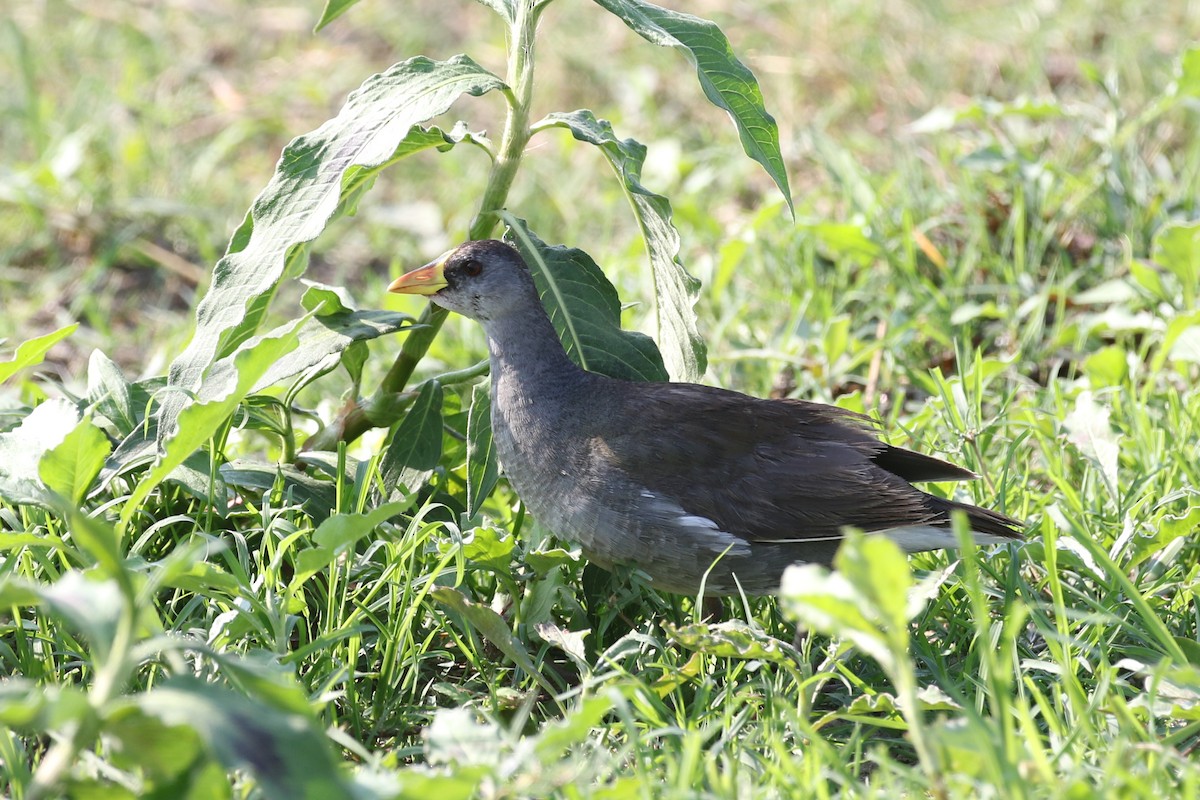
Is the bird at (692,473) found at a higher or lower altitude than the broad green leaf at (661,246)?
lower

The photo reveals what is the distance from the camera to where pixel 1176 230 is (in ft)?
13.1

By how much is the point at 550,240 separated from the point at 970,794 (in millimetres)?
3993

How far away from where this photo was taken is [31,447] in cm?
302

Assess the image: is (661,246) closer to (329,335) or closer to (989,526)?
(329,335)

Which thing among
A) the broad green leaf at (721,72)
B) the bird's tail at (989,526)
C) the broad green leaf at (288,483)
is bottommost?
the broad green leaf at (288,483)

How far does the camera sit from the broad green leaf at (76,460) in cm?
280

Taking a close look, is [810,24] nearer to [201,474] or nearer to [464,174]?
[464,174]

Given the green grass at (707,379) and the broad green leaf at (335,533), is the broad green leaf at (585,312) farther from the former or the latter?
the broad green leaf at (335,533)

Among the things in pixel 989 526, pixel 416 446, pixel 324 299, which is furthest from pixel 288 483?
pixel 989 526

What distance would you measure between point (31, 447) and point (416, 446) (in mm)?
889

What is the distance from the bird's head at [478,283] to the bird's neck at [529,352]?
3cm

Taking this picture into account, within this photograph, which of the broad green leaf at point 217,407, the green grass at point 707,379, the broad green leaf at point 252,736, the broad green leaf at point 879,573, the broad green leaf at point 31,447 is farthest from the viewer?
the broad green leaf at point 31,447

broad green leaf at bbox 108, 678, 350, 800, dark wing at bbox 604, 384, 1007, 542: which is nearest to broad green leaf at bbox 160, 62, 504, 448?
dark wing at bbox 604, 384, 1007, 542

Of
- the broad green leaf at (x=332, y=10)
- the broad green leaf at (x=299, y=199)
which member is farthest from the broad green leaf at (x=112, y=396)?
the broad green leaf at (x=332, y=10)
